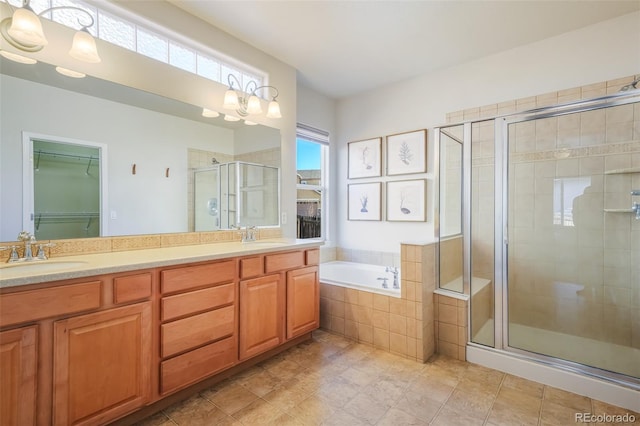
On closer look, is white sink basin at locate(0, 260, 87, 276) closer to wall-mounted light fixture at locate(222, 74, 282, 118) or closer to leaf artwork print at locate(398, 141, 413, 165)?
wall-mounted light fixture at locate(222, 74, 282, 118)

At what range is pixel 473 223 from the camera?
8.29 ft

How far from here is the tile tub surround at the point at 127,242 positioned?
1.69 metres

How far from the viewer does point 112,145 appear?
1.93m

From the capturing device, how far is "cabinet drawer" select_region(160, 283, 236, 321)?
1.65m

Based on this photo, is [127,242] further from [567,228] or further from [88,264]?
[567,228]

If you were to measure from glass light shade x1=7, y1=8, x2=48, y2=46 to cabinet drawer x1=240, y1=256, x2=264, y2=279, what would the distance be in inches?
66.4

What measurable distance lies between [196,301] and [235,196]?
3.68 feet

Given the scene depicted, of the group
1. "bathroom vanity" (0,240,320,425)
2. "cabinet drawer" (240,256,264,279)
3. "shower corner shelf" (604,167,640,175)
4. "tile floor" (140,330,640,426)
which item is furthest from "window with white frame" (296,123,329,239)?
"shower corner shelf" (604,167,640,175)

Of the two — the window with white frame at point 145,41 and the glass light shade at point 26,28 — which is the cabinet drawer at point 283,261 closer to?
the window with white frame at point 145,41

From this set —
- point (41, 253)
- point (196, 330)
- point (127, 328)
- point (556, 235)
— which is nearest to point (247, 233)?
point (196, 330)

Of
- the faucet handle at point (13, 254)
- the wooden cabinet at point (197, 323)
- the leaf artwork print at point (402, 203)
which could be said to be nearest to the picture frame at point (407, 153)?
the leaf artwork print at point (402, 203)

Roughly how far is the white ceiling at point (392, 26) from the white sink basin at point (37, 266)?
1997mm

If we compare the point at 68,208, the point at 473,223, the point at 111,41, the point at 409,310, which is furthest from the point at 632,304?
the point at 111,41

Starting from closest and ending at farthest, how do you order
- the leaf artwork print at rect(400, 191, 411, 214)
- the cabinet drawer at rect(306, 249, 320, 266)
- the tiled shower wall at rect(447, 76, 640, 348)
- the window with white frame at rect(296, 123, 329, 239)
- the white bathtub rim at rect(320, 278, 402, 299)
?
the tiled shower wall at rect(447, 76, 640, 348) → the white bathtub rim at rect(320, 278, 402, 299) → the cabinet drawer at rect(306, 249, 320, 266) → the leaf artwork print at rect(400, 191, 411, 214) → the window with white frame at rect(296, 123, 329, 239)
